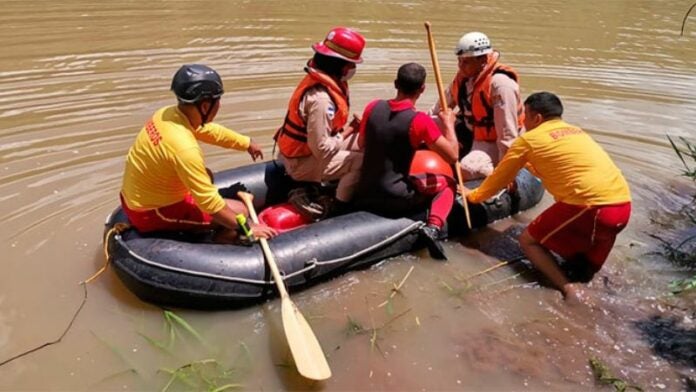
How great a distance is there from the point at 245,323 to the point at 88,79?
199 inches

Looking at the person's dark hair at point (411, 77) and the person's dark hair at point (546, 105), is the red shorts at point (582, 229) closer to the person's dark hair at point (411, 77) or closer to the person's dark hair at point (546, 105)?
the person's dark hair at point (546, 105)

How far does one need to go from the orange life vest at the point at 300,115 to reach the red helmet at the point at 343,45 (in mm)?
155

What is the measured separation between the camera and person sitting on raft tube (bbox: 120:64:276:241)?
12.3ft

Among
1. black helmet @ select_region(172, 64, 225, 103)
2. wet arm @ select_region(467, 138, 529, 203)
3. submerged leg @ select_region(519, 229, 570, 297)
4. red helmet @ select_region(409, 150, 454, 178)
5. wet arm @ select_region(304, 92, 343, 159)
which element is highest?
black helmet @ select_region(172, 64, 225, 103)

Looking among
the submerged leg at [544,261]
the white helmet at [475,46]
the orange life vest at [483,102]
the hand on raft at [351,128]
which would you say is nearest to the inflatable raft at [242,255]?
the hand on raft at [351,128]

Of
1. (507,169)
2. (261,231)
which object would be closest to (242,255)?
(261,231)

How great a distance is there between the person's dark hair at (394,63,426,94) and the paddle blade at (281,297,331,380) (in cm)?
157

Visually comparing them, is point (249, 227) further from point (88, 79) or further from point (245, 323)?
point (88, 79)

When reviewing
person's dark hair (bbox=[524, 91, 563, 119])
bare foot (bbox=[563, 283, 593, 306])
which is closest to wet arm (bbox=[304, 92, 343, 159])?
person's dark hair (bbox=[524, 91, 563, 119])

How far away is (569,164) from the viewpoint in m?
4.27

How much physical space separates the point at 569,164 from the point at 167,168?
98.0 inches

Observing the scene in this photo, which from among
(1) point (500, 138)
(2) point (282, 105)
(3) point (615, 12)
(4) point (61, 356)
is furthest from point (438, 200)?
(3) point (615, 12)

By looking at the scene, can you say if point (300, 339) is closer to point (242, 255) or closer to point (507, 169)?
point (242, 255)

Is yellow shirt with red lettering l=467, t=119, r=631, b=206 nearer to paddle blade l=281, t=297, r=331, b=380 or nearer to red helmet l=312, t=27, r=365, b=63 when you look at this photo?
red helmet l=312, t=27, r=365, b=63
